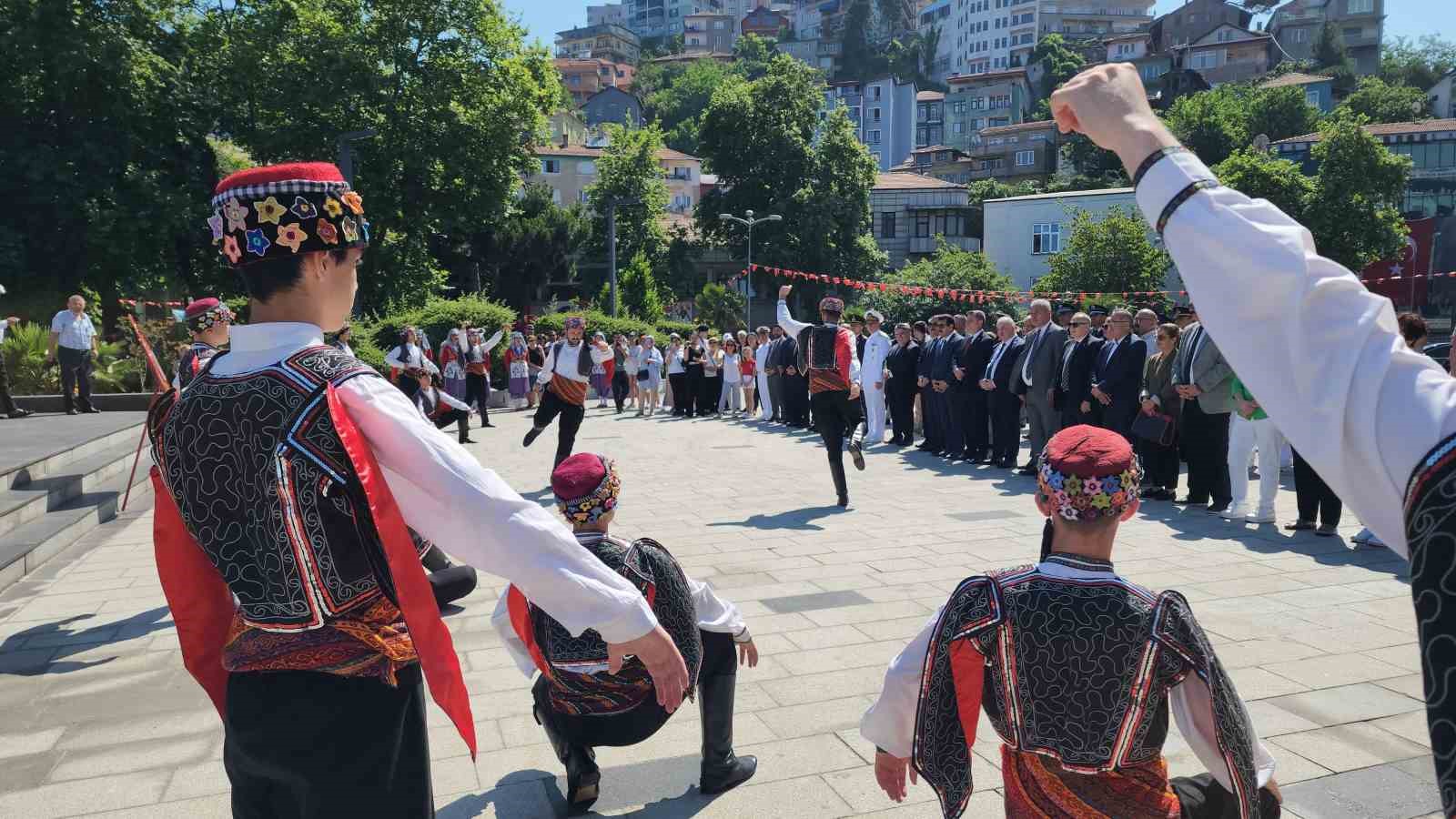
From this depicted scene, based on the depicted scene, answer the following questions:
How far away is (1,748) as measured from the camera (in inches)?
182

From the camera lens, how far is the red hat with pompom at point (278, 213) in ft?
7.23

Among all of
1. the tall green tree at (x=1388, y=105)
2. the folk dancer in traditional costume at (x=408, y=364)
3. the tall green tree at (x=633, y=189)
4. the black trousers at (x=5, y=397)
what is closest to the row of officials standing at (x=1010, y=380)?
the folk dancer in traditional costume at (x=408, y=364)

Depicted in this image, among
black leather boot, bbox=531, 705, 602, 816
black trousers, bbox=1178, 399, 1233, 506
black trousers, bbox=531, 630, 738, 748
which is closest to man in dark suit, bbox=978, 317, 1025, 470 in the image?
black trousers, bbox=1178, 399, 1233, 506

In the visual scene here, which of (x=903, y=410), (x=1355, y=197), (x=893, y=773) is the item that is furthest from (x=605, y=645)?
(x=1355, y=197)

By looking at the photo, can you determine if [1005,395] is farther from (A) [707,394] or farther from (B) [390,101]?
(B) [390,101]

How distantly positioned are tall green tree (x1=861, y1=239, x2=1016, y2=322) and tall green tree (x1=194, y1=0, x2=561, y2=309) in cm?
1929

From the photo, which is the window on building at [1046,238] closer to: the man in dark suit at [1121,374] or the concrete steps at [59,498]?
the man in dark suit at [1121,374]

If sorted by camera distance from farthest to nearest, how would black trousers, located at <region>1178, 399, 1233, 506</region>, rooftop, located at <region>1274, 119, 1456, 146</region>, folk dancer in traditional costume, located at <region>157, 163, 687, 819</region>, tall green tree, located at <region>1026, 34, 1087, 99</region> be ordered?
tall green tree, located at <region>1026, 34, 1087, 99</region>, rooftop, located at <region>1274, 119, 1456, 146</region>, black trousers, located at <region>1178, 399, 1233, 506</region>, folk dancer in traditional costume, located at <region>157, 163, 687, 819</region>

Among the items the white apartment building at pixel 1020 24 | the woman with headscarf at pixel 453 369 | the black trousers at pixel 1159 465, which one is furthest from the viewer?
the white apartment building at pixel 1020 24

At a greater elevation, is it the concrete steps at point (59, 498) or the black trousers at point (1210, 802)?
the black trousers at point (1210, 802)

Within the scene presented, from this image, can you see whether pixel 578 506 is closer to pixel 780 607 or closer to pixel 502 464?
pixel 780 607

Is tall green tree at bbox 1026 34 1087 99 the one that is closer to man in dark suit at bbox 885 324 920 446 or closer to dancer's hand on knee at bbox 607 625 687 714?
man in dark suit at bbox 885 324 920 446

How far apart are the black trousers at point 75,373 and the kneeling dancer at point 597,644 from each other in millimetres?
16154

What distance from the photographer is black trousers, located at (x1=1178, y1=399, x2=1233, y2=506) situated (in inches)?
399
